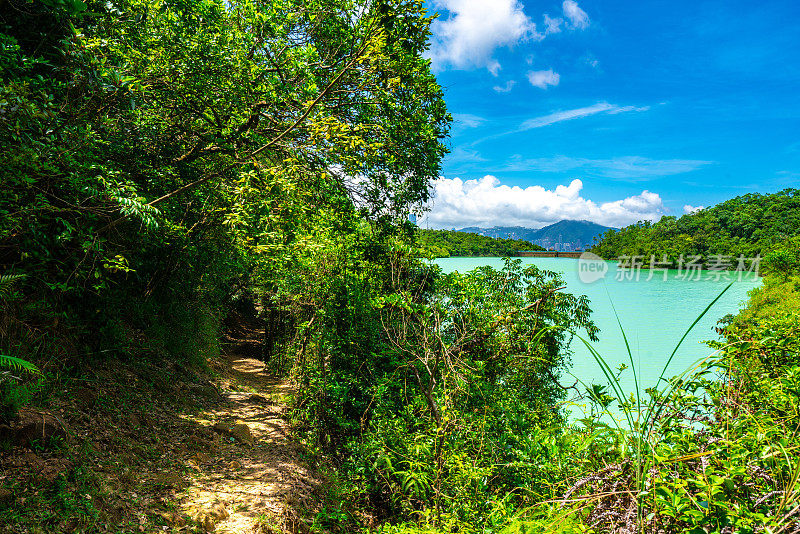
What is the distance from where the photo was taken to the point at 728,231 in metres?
53.8

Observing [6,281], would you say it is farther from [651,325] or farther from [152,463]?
[651,325]

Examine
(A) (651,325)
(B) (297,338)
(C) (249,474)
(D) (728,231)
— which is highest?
(D) (728,231)

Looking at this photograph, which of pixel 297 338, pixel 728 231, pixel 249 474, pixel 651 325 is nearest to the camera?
pixel 249 474

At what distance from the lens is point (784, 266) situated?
2509 centimetres

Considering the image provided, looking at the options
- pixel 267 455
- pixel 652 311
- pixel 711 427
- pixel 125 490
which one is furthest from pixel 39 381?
pixel 652 311

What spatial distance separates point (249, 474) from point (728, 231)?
69900 millimetres

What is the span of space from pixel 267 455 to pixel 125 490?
2.57m

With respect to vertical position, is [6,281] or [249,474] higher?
[6,281]

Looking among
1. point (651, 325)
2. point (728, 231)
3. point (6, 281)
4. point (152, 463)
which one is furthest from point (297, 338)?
point (728, 231)

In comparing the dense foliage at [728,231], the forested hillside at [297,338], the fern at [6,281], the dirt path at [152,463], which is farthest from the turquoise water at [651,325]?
the fern at [6,281]

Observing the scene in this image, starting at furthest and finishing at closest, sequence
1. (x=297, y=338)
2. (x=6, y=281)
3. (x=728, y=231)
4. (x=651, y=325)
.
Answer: (x=728, y=231) < (x=651, y=325) < (x=297, y=338) < (x=6, y=281)

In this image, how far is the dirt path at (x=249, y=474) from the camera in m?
4.14

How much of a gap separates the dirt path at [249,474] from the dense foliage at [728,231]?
43.5m

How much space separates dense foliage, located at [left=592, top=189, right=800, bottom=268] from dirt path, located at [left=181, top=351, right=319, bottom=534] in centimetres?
4348
